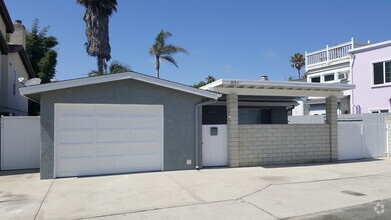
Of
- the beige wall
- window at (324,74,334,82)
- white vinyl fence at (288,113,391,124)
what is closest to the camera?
the beige wall

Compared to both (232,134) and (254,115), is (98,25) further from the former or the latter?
(232,134)

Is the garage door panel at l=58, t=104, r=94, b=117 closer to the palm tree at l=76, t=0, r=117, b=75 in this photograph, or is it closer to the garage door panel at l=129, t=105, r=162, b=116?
the garage door panel at l=129, t=105, r=162, b=116

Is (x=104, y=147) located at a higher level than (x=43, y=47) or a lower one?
lower

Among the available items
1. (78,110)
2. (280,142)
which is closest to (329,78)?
(280,142)

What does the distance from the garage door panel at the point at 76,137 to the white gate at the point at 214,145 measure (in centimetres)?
390

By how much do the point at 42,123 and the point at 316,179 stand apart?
328 inches

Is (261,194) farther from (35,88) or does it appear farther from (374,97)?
(374,97)

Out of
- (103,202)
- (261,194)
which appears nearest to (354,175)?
(261,194)

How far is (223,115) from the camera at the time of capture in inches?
638

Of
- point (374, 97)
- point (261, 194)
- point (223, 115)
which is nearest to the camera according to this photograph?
point (261, 194)

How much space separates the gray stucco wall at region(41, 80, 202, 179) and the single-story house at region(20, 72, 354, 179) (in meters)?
0.03

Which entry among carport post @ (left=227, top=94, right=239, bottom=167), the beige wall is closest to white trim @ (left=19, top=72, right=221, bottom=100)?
carport post @ (left=227, top=94, right=239, bottom=167)

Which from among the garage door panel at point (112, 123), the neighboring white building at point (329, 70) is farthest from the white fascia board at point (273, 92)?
the neighboring white building at point (329, 70)

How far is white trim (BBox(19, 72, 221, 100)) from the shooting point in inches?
347
